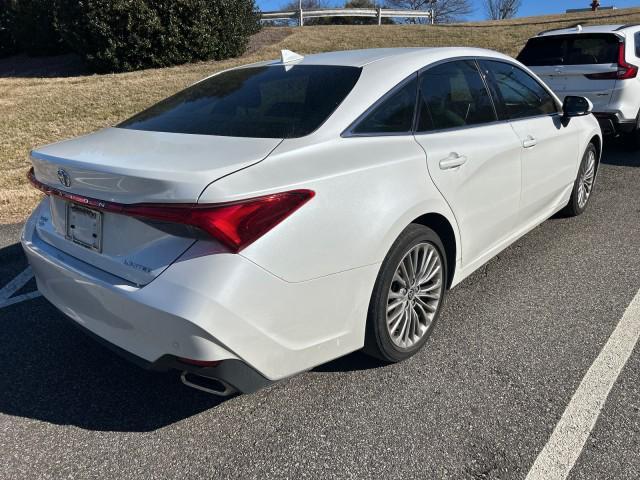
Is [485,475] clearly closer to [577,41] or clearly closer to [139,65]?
[577,41]

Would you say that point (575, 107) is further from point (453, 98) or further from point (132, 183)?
point (132, 183)

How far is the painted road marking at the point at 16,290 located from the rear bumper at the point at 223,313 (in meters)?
1.49

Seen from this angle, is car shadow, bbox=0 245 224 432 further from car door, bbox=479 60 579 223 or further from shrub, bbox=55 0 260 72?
shrub, bbox=55 0 260 72

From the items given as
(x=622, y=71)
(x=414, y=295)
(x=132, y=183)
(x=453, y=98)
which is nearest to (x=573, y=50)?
(x=622, y=71)

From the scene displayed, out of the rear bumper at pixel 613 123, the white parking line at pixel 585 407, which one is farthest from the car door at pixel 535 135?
the rear bumper at pixel 613 123

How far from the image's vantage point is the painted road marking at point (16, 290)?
147 inches

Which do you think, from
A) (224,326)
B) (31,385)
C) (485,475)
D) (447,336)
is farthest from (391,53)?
(31,385)

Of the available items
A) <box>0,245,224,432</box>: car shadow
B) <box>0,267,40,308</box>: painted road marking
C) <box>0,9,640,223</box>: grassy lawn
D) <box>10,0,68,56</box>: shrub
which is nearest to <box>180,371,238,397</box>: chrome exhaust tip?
<box>0,245,224,432</box>: car shadow

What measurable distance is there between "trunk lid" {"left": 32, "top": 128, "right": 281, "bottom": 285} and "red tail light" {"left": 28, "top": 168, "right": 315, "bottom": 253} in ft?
0.12

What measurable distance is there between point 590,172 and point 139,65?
1209 centimetres

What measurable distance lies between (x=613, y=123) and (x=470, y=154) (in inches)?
187

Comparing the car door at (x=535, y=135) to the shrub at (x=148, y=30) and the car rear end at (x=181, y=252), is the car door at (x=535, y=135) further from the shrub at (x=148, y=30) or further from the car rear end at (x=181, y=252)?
the shrub at (x=148, y=30)

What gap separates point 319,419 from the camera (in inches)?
98.9

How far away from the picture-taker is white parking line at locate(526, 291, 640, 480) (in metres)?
2.19
